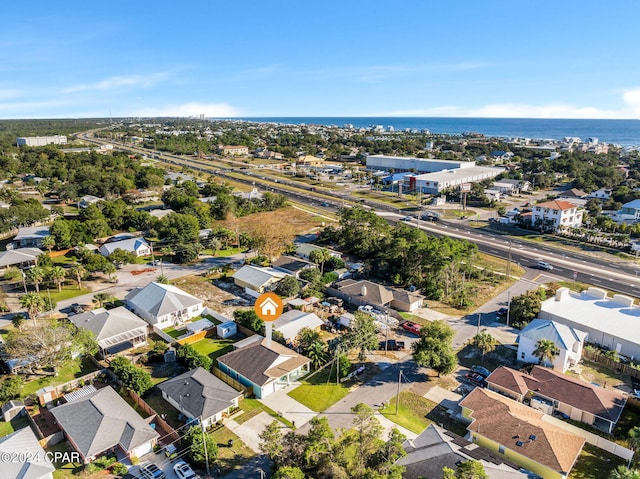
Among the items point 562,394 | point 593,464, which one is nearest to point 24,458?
point 593,464

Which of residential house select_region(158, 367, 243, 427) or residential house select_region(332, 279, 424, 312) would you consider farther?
residential house select_region(332, 279, 424, 312)

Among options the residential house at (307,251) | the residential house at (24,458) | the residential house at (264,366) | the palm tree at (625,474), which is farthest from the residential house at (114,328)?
the palm tree at (625,474)

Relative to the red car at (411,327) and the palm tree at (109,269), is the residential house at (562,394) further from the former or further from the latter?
the palm tree at (109,269)

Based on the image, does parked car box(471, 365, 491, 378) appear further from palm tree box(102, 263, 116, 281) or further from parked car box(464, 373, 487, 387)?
palm tree box(102, 263, 116, 281)

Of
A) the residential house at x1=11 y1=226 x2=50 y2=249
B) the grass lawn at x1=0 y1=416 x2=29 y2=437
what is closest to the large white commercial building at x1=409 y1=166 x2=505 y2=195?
the residential house at x1=11 y1=226 x2=50 y2=249

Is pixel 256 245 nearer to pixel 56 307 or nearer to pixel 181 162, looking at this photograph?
pixel 56 307

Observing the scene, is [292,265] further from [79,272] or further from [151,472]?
[151,472]
